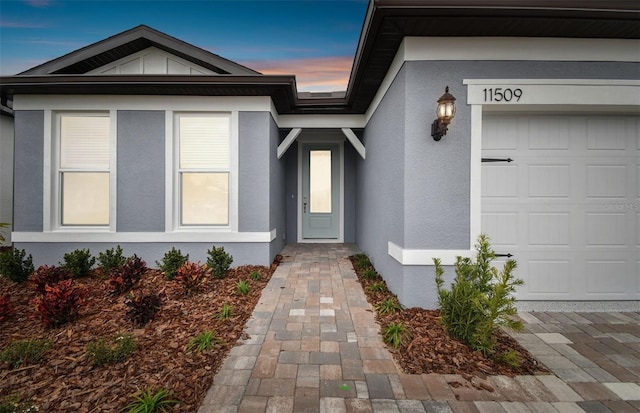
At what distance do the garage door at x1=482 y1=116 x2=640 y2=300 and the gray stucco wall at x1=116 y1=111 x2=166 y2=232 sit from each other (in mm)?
5018

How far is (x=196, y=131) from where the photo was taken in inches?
188

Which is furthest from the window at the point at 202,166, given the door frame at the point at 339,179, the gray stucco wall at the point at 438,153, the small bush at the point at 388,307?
the gray stucco wall at the point at 438,153

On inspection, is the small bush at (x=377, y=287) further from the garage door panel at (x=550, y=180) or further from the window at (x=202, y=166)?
the window at (x=202, y=166)

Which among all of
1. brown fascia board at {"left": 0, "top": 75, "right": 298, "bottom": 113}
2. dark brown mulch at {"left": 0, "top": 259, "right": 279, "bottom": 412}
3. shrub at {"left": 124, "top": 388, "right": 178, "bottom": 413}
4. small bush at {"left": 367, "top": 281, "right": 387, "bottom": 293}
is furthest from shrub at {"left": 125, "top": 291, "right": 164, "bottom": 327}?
brown fascia board at {"left": 0, "top": 75, "right": 298, "bottom": 113}

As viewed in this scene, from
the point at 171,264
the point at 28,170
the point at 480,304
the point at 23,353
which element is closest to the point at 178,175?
the point at 171,264

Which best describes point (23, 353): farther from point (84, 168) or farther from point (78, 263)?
point (84, 168)

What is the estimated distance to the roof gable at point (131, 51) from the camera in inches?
187

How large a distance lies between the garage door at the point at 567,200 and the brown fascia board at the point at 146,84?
11.1ft

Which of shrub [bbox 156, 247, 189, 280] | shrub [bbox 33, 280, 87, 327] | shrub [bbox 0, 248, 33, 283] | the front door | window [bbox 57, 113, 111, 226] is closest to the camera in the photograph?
shrub [bbox 33, 280, 87, 327]

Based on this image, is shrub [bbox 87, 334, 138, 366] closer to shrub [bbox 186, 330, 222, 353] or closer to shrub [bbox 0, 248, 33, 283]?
shrub [bbox 186, 330, 222, 353]

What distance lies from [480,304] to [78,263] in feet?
17.8

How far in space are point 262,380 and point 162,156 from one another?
417 centimetres

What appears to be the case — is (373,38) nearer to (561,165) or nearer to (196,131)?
(561,165)

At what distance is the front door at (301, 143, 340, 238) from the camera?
23.6 feet
